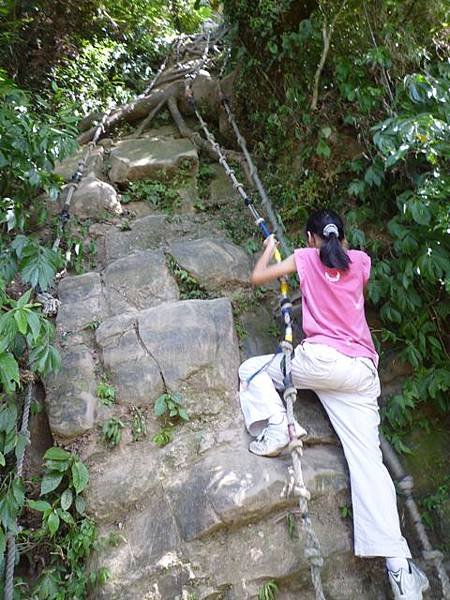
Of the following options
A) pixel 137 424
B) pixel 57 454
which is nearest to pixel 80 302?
pixel 137 424

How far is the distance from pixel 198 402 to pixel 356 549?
1.21 m

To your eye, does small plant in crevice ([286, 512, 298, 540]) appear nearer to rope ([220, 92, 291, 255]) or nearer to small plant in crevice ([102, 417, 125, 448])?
small plant in crevice ([102, 417, 125, 448])

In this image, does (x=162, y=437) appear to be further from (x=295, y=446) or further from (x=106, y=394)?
(x=295, y=446)

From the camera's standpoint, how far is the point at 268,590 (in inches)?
98.6

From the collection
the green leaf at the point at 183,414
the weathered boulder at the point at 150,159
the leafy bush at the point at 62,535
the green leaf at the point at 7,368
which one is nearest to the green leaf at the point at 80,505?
the leafy bush at the point at 62,535

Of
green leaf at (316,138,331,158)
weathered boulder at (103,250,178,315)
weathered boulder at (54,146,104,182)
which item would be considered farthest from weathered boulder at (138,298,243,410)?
weathered boulder at (54,146,104,182)

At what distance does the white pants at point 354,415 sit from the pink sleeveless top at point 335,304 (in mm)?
80

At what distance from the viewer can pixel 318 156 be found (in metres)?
4.19

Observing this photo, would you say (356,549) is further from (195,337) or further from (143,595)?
(195,337)

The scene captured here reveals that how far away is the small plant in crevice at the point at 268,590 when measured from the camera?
2490 mm

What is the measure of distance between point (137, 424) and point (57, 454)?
19.2 inches

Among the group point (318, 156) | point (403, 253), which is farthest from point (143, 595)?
point (318, 156)

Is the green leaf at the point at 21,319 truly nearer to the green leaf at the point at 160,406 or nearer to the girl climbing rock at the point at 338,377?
the green leaf at the point at 160,406

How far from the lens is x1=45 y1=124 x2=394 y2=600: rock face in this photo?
259 cm
